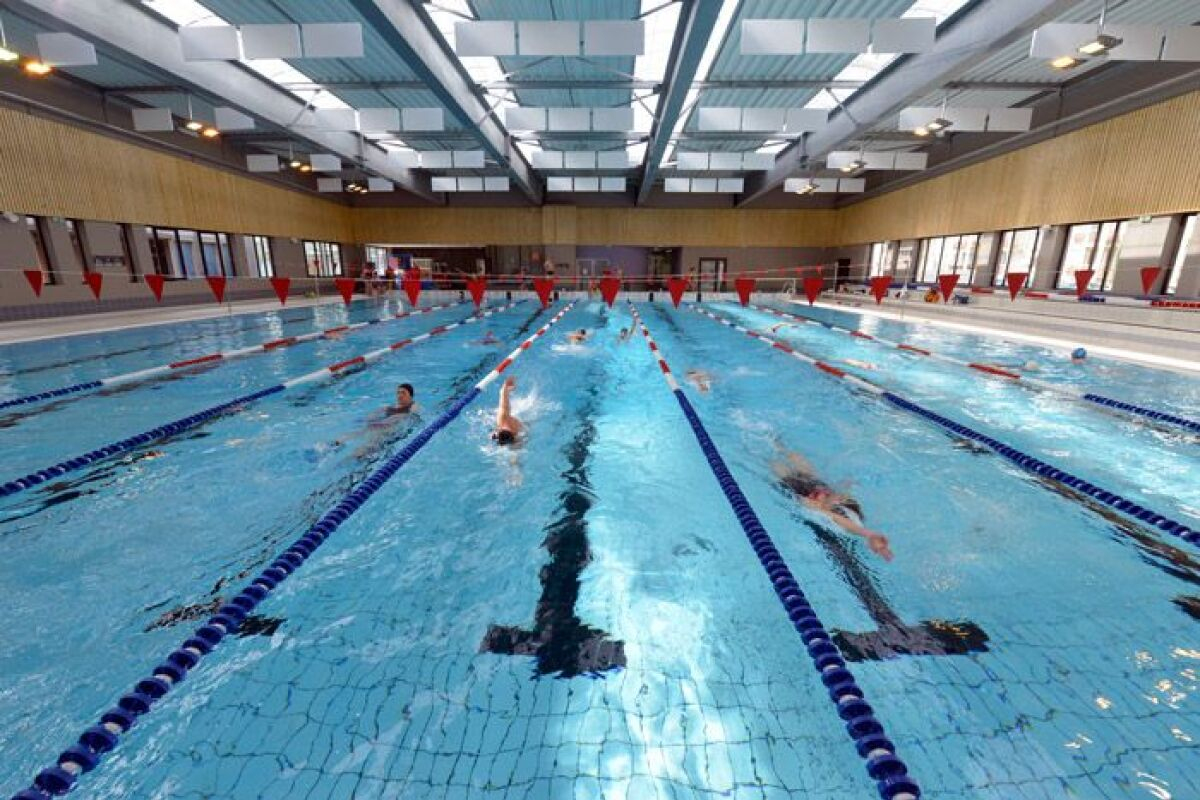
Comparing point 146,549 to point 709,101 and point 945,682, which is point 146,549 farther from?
point 709,101

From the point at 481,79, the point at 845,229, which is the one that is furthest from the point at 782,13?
the point at 845,229

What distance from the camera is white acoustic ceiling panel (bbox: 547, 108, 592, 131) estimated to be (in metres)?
9.77

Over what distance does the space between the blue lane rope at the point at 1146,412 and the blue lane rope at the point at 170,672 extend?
23.6ft

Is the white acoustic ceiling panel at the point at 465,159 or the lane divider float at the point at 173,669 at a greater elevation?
the white acoustic ceiling panel at the point at 465,159

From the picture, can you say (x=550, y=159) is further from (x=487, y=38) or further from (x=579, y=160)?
(x=487, y=38)

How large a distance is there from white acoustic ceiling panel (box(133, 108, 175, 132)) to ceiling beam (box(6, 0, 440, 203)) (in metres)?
2.67

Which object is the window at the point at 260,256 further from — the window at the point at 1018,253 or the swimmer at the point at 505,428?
the window at the point at 1018,253

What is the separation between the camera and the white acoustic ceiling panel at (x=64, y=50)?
21.1 feet

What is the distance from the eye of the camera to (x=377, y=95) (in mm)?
10391

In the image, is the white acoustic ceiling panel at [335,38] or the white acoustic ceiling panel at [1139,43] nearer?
the white acoustic ceiling panel at [335,38]

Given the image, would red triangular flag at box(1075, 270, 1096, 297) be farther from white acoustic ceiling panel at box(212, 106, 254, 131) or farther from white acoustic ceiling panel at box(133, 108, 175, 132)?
white acoustic ceiling panel at box(133, 108, 175, 132)

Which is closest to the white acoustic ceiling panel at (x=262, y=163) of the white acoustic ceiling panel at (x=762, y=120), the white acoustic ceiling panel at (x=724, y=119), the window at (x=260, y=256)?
the window at (x=260, y=256)

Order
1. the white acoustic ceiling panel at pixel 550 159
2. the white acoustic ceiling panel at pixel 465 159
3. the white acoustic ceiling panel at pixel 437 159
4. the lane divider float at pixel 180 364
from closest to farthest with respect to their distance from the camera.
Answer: the lane divider float at pixel 180 364 < the white acoustic ceiling panel at pixel 465 159 < the white acoustic ceiling panel at pixel 437 159 < the white acoustic ceiling panel at pixel 550 159

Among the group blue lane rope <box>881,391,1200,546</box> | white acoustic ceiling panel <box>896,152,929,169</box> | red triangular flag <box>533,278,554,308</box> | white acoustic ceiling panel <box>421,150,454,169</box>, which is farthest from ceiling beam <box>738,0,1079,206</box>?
white acoustic ceiling panel <box>421,150,454,169</box>
